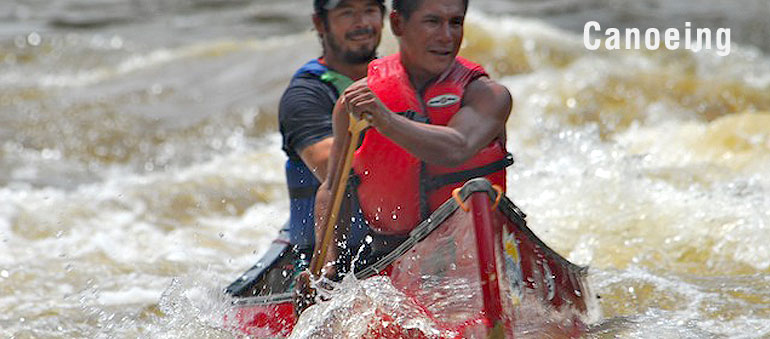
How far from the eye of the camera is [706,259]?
591 cm

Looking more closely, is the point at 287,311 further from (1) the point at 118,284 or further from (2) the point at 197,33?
(2) the point at 197,33

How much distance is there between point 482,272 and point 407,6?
36.4 inches

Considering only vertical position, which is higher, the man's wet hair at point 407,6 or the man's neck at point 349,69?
the man's wet hair at point 407,6

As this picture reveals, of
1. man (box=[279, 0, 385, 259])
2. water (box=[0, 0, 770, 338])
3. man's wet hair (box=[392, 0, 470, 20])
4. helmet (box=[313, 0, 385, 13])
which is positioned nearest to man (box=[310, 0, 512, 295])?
man's wet hair (box=[392, 0, 470, 20])

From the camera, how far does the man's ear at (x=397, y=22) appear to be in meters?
3.67

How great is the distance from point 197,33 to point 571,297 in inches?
504

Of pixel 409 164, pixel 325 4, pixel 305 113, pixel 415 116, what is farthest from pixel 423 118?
pixel 325 4

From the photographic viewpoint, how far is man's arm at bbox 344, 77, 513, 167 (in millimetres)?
3352

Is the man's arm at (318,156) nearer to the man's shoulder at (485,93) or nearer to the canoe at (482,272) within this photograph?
the canoe at (482,272)

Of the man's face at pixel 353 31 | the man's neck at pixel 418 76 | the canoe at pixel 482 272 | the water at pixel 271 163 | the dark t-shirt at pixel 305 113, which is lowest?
the water at pixel 271 163

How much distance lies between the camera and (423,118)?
3.61 m

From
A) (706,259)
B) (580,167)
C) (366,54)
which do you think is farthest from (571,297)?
(580,167)

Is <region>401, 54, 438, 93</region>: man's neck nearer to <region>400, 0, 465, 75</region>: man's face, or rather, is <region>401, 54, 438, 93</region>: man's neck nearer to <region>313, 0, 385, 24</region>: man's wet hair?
<region>400, 0, 465, 75</region>: man's face

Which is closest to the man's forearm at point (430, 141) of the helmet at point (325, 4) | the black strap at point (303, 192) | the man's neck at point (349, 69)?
the black strap at point (303, 192)
